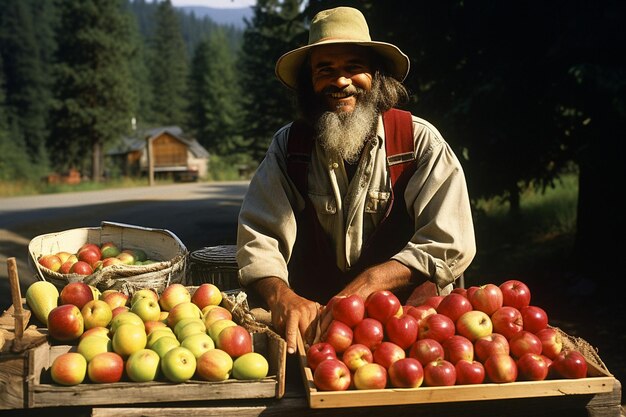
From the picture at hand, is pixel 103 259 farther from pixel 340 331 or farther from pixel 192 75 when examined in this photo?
pixel 192 75

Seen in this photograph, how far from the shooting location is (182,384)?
7.29 feet

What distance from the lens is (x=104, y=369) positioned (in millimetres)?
2252

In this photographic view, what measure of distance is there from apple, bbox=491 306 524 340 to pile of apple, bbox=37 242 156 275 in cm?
268

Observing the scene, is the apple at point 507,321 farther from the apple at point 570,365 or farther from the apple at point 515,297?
the apple at point 570,365

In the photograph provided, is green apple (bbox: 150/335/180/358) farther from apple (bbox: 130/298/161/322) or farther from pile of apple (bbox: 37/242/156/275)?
pile of apple (bbox: 37/242/156/275)

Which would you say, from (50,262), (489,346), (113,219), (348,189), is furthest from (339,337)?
(113,219)

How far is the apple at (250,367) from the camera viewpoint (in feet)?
7.47

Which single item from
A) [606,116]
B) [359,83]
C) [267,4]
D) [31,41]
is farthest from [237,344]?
[31,41]

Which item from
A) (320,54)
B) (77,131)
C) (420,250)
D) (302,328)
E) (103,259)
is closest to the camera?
(302,328)

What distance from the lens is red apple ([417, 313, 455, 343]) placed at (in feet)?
7.98

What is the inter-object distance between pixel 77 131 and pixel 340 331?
43951mm

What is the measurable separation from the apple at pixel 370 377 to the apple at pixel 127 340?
2.81 ft

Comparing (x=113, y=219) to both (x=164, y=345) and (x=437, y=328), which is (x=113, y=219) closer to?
(x=164, y=345)

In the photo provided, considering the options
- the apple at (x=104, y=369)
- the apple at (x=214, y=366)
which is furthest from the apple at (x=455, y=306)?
the apple at (x=104, y=369)
